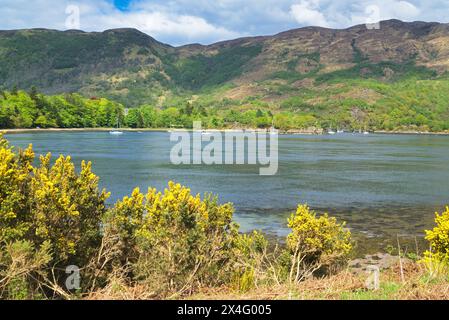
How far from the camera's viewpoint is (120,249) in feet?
54.7

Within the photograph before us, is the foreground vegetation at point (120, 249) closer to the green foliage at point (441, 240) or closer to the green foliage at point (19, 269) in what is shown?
the green foliage at point (19, 269)

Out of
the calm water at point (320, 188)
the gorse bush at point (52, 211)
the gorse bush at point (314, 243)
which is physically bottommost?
the calm water at point (320, 188)

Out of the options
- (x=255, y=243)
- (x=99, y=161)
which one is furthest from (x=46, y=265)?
(x=99, y=161)

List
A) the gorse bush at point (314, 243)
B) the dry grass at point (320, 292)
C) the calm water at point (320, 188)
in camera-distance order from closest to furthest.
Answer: the dry grass at point (320, 292) → the gorse bush at point (314, 243) → the calm water at point (320, 188)

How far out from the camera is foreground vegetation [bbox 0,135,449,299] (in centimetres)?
1320

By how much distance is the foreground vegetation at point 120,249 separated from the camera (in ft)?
43.3

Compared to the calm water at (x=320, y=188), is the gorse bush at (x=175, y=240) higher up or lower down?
higher up

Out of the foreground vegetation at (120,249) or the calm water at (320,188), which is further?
the calm water at (320,188)

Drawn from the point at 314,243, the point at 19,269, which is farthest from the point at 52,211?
the point at 314,243

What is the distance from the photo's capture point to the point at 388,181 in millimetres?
72750

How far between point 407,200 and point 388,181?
17.2 meters

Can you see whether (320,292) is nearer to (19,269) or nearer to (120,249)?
(120,249)

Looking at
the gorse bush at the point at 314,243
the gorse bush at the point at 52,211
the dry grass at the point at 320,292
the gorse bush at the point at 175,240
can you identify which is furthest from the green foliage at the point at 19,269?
the gorse bush at the point at 314,243
